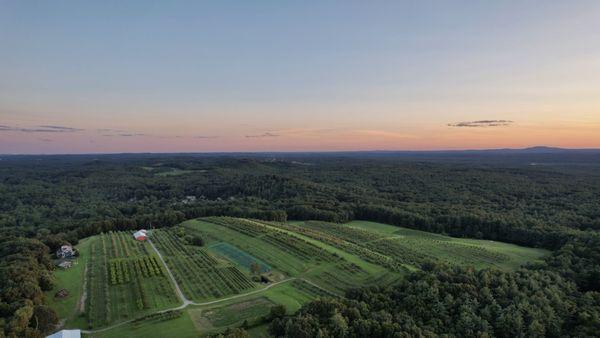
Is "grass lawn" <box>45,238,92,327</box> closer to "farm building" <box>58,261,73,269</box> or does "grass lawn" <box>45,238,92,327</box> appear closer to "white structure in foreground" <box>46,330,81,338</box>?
"farm building" <box>58,261,73,269</box>

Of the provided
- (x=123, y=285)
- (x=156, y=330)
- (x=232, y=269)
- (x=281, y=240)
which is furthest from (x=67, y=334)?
(x=281, y=240)

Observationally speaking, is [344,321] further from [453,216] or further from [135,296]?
[453,216]

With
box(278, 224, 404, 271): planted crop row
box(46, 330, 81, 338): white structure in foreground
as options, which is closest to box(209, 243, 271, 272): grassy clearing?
box(278, 224, 404, 271): planted crop row

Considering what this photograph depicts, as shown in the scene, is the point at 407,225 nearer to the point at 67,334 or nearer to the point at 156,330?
the point at 156,330

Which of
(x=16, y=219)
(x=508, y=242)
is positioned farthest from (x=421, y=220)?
(x=16, y=219)

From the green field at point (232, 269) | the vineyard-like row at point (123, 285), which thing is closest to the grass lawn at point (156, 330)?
the green field at point (232, 269)

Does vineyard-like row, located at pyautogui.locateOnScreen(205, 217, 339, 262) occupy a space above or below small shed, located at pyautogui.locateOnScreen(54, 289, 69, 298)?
above
